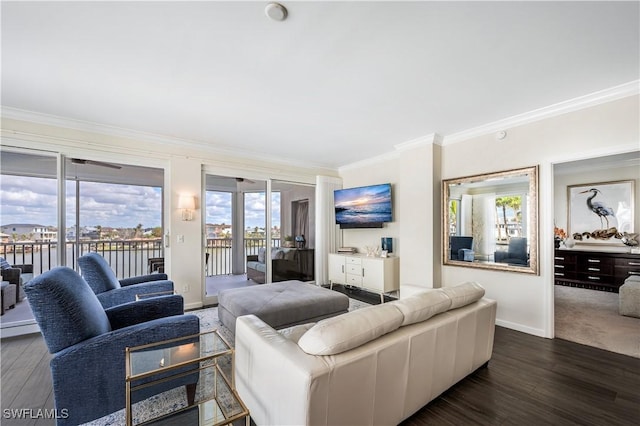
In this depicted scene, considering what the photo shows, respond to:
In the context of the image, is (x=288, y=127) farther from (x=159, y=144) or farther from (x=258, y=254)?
(x=258, y=254)

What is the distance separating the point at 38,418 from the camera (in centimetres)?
173

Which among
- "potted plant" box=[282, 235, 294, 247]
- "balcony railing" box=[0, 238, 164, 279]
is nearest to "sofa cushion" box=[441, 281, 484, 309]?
"potted plant" box=[282, 235, 294, 247]

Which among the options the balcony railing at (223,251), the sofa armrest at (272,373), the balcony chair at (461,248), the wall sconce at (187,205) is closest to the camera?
the sofa armrest at (272,373)

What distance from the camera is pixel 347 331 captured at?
1.33 meters

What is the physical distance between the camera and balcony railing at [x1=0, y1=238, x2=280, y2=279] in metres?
3.33

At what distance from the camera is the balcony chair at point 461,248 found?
364cm

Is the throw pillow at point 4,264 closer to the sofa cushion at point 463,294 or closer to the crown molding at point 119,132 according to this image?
the crown molding at point 119,132

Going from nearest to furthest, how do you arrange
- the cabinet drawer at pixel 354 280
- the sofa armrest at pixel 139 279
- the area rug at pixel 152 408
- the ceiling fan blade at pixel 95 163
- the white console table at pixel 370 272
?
the area rug at pixel 152 408
the sofa armrest at pixel 139 279
the ceiling fan blade at pixel 95 163
the white console table at pixel 370 272
the cabinet drawer at pixel 354 280

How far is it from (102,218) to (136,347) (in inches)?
133

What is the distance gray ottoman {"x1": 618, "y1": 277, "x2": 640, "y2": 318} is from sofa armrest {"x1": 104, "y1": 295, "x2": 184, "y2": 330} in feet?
17.9

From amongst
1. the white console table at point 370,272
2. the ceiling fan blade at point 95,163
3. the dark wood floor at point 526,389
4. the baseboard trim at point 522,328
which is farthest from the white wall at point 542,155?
the ceiling fan blade at point 95,163

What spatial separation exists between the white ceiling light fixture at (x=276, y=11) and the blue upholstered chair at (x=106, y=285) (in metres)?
2.77

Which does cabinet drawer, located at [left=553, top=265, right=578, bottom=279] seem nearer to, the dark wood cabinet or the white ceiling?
the dark wood cabinet

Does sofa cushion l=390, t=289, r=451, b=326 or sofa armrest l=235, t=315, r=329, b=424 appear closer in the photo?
sofa armrest l=235, t=315, r=329, b=424
